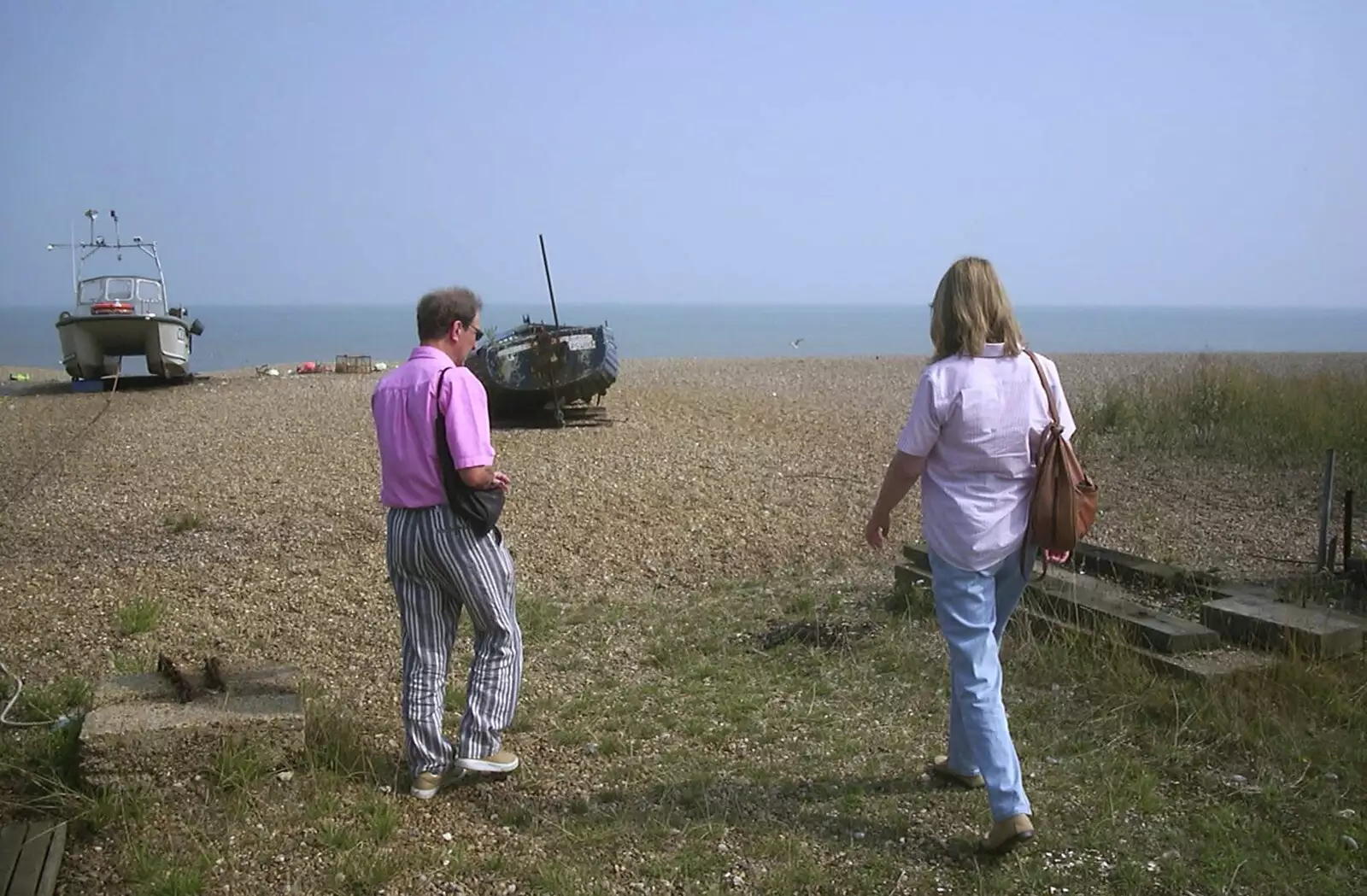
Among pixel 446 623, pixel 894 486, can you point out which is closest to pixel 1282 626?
pixel 894 486

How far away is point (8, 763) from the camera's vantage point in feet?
14.0

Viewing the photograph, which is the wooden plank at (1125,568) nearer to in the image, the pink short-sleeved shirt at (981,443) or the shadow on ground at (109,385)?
the pink short-sleeved shirt at (981,443)

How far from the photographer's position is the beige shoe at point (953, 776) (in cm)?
413

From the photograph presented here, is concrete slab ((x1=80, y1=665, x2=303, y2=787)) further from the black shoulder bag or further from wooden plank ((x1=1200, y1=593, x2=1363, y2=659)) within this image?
wooden plank ((x1=1200, y1=593, x2=1363, y2=659))

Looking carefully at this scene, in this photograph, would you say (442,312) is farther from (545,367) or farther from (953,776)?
(545,367)

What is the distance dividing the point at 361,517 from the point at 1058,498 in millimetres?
6646

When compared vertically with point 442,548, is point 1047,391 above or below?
above

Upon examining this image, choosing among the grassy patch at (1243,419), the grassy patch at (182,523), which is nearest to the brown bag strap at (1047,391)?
the grassy patch at (182,523)

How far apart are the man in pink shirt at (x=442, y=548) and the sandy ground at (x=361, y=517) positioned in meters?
1.11

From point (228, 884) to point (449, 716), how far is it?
1.48 metres

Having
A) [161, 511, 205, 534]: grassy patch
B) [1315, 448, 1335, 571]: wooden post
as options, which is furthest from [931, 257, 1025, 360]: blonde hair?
[161, 511, 205, 534]: grassy patch

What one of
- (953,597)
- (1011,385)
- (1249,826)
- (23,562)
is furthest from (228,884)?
(23,562)

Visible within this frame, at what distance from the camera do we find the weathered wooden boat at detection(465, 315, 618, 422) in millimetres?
14766

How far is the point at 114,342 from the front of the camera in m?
20.7
